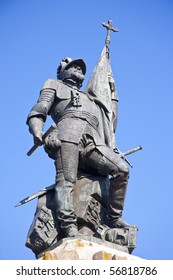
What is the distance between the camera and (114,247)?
11914mm

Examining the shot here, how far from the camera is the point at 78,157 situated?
12.5 meters

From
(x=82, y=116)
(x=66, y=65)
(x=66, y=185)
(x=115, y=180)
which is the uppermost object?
(x=66, y=65)

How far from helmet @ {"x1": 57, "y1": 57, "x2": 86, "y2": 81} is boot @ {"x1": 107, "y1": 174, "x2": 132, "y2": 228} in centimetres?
232

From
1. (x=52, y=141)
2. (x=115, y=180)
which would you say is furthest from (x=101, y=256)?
(x=52, y=141)

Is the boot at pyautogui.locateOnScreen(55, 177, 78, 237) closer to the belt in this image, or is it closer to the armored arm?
the armored arm

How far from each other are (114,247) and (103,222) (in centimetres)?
73

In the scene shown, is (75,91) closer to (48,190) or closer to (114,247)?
(48,190)

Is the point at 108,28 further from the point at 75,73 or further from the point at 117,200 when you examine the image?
the point at 117,200

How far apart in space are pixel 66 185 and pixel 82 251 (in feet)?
4.33

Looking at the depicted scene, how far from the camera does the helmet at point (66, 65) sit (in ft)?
44.5

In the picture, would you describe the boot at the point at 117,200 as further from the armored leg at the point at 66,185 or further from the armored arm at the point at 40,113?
the armored arm at the point at 40,113
